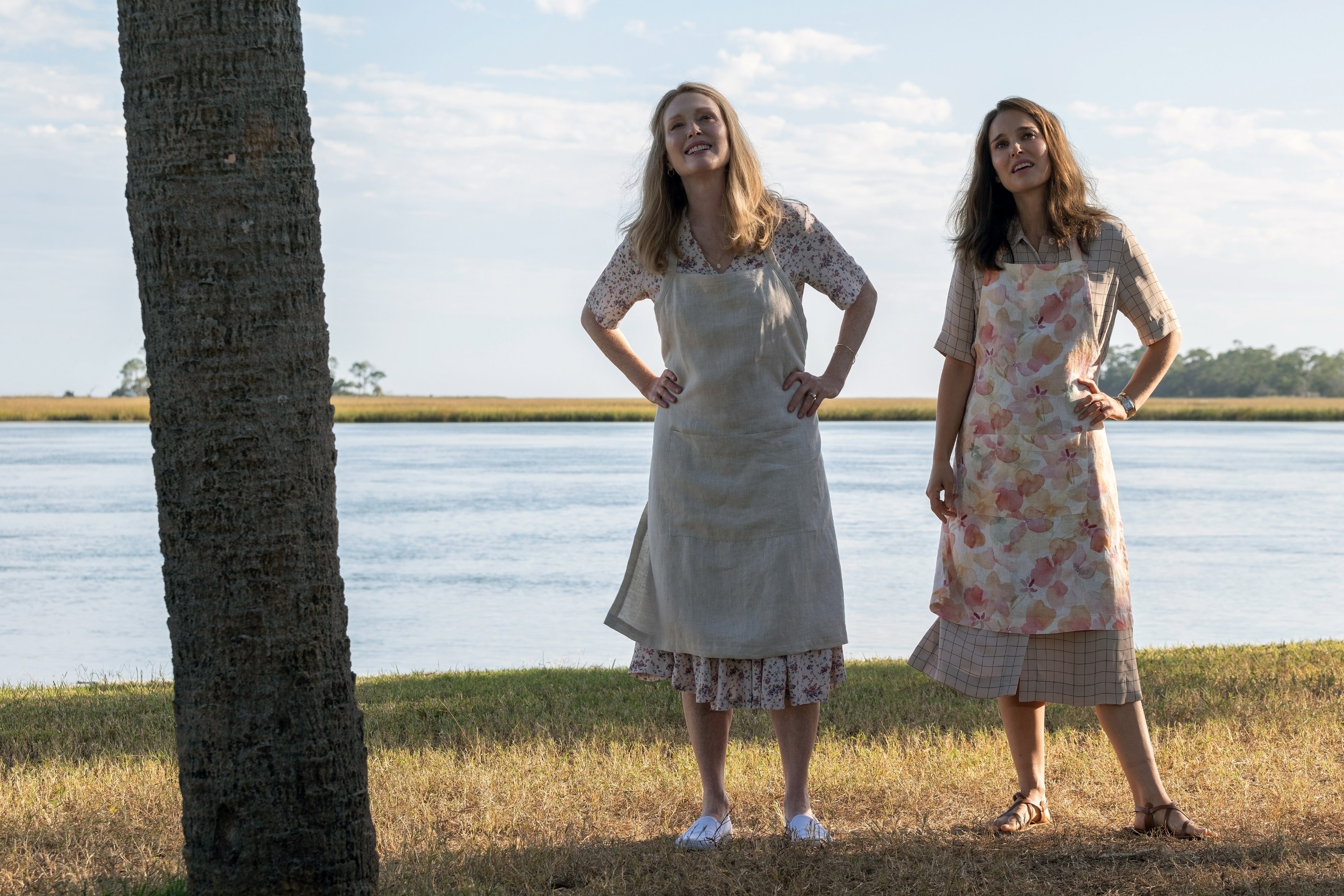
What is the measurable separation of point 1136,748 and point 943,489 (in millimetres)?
963

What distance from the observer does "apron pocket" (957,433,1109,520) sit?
11.6 ft

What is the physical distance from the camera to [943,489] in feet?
12.4

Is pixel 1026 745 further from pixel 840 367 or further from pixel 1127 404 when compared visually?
pixel 840 367

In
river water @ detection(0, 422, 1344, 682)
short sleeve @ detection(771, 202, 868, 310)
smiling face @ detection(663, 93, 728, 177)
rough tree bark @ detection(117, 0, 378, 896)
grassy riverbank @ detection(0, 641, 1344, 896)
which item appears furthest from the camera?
river water @ detection(0, 422, 1344, 682)

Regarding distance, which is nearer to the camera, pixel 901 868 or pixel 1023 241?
pixel 901 868

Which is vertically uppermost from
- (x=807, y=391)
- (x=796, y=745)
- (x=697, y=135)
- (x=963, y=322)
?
(x=697, y=135)

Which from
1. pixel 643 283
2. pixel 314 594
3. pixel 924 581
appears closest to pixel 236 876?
pixel 314 594

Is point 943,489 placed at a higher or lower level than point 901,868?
higher

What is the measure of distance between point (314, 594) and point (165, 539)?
351 millimetres

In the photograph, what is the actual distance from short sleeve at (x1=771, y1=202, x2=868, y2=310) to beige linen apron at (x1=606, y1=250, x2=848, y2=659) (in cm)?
8

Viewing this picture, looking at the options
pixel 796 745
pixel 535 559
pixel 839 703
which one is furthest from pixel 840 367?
pixel 535 559

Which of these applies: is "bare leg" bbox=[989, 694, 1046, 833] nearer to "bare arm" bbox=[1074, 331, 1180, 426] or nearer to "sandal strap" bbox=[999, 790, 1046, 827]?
"sandal strap" bbox=[999, 790, 1046, 827]

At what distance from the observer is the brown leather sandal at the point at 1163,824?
140 inches

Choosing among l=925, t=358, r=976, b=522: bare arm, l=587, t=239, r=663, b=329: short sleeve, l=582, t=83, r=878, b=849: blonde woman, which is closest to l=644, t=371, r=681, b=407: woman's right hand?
l=582, t=83, r=878, b=849: blonde woman
